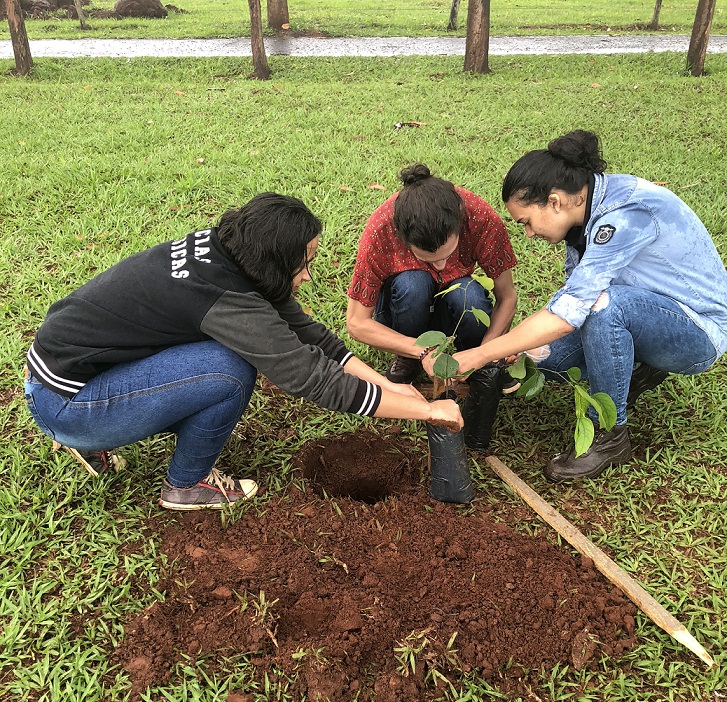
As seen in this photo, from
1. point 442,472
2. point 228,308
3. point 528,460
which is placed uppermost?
point 228,308

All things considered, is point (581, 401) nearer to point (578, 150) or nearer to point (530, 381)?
point (530, 381)

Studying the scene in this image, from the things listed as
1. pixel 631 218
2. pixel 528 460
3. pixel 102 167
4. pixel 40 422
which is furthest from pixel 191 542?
pixel 102 167

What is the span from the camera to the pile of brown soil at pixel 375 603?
74.4 inches

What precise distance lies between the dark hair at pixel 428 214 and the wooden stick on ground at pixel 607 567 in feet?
3.01

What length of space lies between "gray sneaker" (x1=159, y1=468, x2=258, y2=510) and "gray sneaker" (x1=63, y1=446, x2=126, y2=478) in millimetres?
236

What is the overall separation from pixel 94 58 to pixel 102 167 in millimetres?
5213

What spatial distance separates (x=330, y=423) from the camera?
292 centimetres

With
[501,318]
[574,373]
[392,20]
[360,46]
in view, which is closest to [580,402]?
[574,373]

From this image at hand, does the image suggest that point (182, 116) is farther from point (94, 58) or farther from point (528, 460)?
point (528, 460)

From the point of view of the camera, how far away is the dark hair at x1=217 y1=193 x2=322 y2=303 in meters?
1.99

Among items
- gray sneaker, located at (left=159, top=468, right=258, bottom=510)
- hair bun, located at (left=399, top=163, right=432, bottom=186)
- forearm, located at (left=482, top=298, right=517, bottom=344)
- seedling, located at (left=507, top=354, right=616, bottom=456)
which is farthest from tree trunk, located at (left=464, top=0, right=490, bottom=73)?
gray sneaker, located at (left=159, top=468, right=258, bottom=510)

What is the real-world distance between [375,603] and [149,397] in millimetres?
923

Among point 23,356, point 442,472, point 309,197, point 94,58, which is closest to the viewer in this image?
point 442,472

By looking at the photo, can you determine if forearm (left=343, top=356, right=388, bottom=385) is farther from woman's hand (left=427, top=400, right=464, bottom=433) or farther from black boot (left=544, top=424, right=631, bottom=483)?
black boot (left=544, top=424, right=631, bottom=483)
